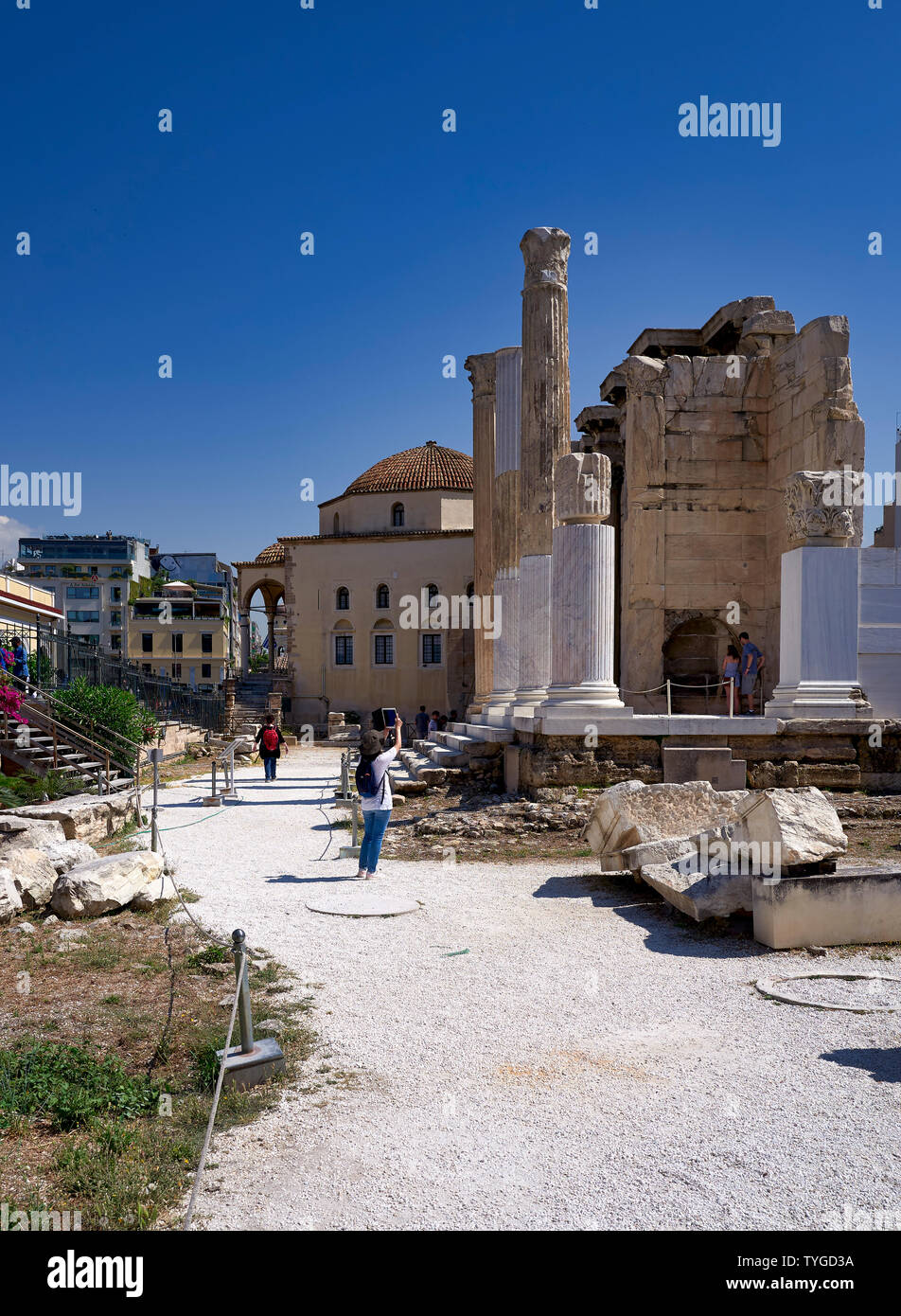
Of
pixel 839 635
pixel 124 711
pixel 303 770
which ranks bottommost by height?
pixel 303 770

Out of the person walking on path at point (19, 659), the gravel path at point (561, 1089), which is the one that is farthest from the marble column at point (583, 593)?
the person walking on path at point (19, 659)

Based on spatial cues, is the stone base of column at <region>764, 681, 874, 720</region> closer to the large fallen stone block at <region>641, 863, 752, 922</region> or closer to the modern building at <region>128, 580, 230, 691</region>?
the large fallen stone block at <region>641, 863, 752, 922</region>

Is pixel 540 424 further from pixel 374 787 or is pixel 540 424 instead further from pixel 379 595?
pixel 379 595

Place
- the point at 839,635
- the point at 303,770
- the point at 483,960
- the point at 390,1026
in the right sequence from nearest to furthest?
the point at 390,1026, the point at 483,960, the point at 839,635, the point at 303,770

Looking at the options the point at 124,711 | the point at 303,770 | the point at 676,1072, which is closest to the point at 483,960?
the point at 676,1072

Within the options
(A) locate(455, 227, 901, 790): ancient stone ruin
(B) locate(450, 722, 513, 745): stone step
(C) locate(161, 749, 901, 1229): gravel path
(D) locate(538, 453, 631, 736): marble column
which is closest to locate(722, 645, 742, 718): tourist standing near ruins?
(A) locate(455, 227, 901, 790): ancient stone ruin

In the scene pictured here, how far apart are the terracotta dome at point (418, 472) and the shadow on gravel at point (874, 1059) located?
1657 inches

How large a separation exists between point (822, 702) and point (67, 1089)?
1095cm

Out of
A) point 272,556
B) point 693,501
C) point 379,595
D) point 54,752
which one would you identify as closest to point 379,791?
point 54,752

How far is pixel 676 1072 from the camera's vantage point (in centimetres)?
456

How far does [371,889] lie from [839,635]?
7.71 metres
